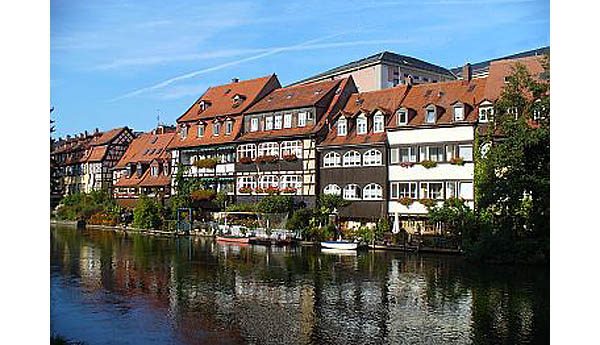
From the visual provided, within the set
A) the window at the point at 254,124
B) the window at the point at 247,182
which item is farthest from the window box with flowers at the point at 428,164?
the window at the point at 254,124

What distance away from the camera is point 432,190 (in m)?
20.0

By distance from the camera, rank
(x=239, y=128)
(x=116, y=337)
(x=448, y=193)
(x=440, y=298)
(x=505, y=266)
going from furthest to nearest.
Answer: (x=239, y=128), (x=448, y=193), (x=505, y=266), (x=440, y=298), (x=116, y=337)

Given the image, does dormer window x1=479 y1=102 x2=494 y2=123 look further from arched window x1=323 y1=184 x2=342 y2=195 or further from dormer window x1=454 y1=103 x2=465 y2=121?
arched window x1=323 y1=184 x2=342 y2=195

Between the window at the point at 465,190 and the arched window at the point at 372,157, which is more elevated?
the arched window at the point at 372,157

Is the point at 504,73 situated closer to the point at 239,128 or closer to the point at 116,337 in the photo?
the point at 239,128

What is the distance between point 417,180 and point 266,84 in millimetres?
10325

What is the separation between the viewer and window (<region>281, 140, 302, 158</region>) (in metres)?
24.2

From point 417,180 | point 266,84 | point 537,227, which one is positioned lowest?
point 537,227

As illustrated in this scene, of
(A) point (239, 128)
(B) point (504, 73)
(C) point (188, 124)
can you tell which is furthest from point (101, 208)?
(B) point (504, 73)

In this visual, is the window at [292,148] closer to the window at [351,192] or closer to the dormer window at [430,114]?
the window at [351,192]

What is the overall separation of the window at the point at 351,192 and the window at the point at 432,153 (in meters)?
2.66

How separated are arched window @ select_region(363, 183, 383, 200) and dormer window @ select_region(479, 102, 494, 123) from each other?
403 cm

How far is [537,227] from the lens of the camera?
15.8m

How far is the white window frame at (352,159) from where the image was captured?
2205 cm
